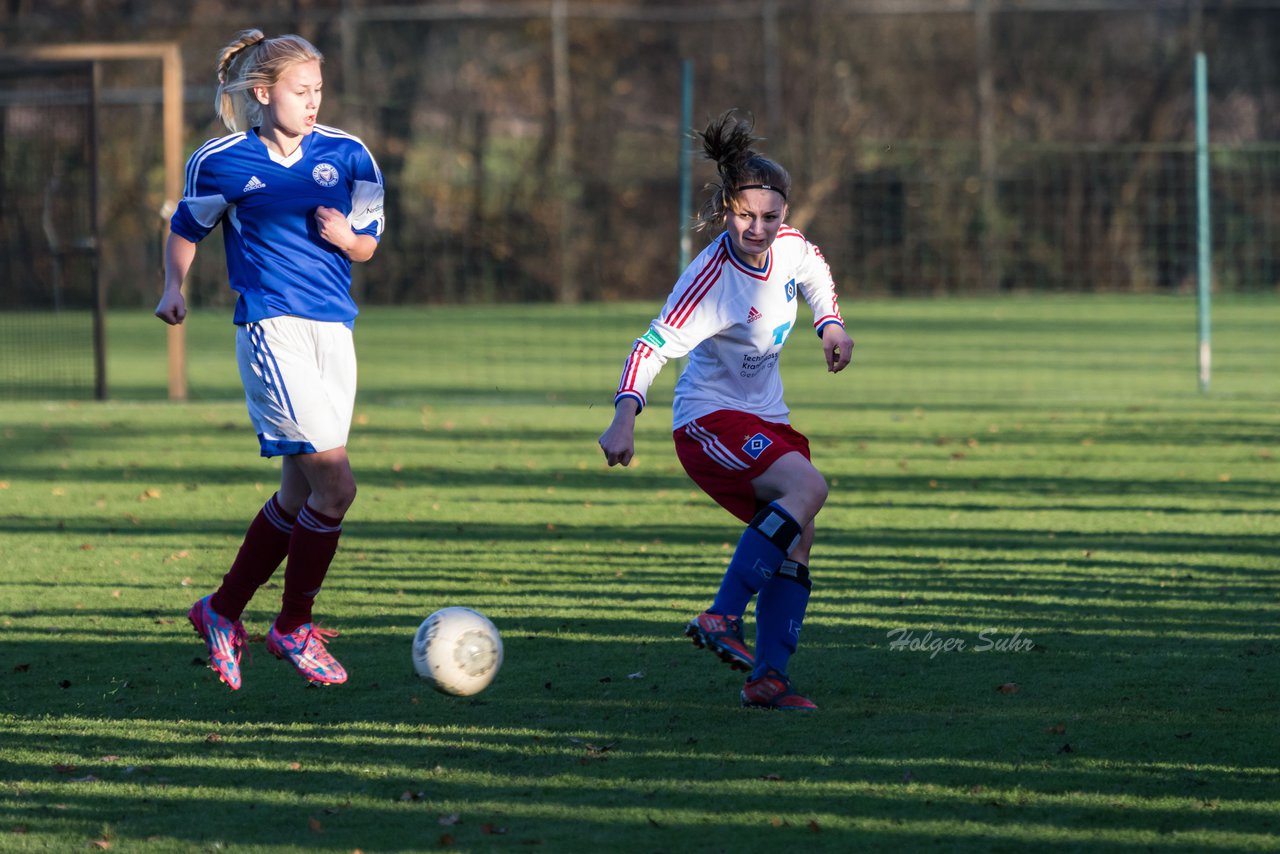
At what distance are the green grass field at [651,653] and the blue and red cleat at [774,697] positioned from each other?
101 millimetres

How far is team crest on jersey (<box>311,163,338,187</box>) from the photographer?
530cm

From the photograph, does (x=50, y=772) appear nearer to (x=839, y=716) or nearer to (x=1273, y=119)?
(x=839, y=716)

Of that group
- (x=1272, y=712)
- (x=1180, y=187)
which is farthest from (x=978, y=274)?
(x=1272, y=712)

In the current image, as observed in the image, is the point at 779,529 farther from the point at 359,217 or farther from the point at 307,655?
the point at 359,217

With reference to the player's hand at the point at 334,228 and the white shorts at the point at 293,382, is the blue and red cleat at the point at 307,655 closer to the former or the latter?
the white shorts at the point at 293,382

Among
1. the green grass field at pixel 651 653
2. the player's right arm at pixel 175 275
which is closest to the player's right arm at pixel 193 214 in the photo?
the player's right arm at pixel 175 275

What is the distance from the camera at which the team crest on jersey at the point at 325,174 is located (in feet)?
17.4

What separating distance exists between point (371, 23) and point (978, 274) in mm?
12334

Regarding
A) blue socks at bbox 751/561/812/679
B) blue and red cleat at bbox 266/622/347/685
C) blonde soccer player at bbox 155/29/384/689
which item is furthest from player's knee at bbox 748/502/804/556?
blue and red cleat at bbox 266/622/347/685


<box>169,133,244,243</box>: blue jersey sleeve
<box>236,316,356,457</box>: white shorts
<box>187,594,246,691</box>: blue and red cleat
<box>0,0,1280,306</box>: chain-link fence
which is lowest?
<box>187,594,246,691</box>: blue and red cleat

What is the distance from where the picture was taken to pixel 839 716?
4.85 meters

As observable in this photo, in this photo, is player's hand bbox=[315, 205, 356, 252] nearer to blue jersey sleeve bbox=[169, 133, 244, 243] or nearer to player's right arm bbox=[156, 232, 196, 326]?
blue jersey sleeve bbox=[169, 133, 244, 243]

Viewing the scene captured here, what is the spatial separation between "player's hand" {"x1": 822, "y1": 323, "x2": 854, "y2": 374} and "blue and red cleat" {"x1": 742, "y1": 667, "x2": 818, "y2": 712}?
95 cm

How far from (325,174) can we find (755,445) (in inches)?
62.7
